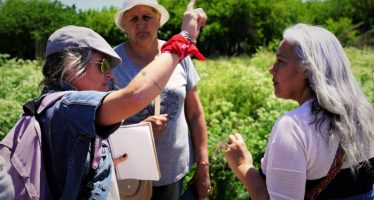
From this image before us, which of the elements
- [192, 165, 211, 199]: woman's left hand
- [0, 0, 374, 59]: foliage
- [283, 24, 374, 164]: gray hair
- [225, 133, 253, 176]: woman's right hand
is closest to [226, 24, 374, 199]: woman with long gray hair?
[283, 24, 374, 164]: gray hair

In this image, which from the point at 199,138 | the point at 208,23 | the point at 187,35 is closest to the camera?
the point at 187,35

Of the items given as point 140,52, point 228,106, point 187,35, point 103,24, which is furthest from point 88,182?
point 103,24

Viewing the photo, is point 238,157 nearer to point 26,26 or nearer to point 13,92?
point 13,92

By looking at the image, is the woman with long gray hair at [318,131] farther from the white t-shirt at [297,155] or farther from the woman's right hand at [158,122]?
the woman's right hand at [158,122]

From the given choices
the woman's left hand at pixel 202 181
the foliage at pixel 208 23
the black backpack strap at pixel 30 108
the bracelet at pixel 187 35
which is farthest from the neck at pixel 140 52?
the foliage at pixel 208 23

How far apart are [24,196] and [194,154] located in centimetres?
162

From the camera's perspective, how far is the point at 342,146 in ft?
5.59

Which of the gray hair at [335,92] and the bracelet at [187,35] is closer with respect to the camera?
the gray hair at [335,92]

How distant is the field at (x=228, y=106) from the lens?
410cm

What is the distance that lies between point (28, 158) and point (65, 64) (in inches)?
14.4

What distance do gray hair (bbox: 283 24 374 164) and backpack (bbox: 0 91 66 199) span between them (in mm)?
954

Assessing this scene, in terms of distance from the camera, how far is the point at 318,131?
170 cm

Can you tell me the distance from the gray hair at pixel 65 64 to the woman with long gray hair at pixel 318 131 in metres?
0.78

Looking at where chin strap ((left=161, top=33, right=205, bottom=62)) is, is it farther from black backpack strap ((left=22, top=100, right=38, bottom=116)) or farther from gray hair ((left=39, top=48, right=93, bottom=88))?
black backpack strap ((left=22, top=100, right=38, bottom=116))
